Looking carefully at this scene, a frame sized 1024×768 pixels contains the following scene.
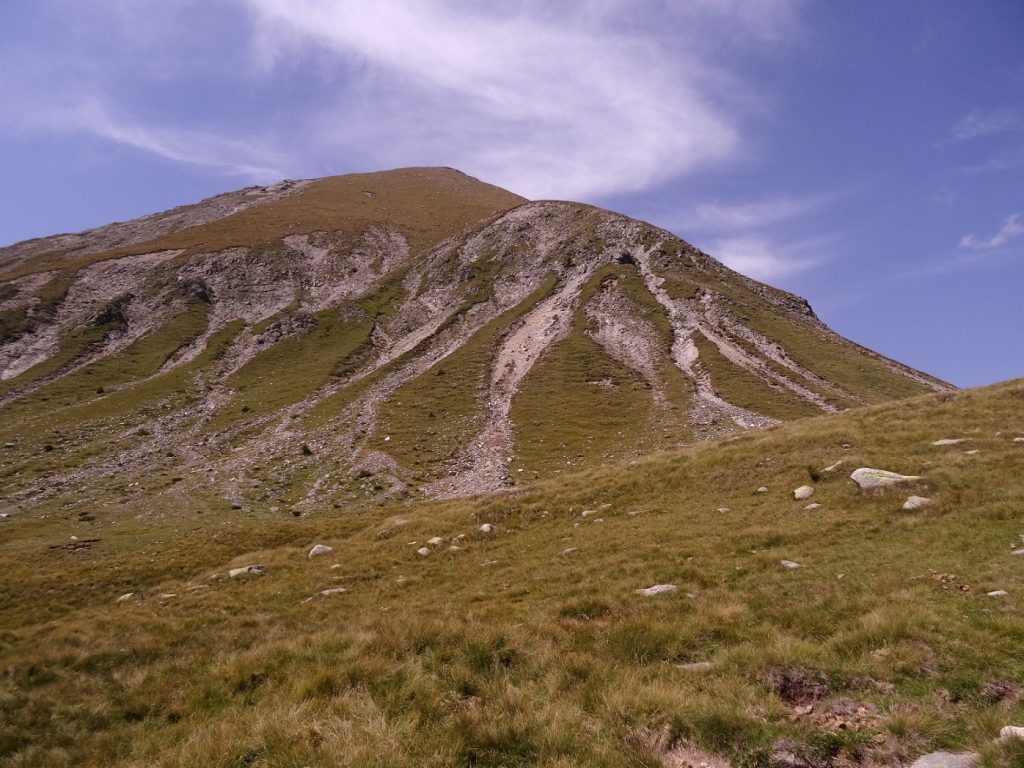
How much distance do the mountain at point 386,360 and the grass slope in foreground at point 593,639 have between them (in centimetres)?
1933

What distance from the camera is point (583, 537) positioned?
21578 mm

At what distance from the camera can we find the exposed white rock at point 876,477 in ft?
63.4

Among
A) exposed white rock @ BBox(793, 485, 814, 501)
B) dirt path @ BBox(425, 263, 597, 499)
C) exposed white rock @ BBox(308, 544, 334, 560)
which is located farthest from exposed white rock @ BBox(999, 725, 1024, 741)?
dirt path @ BBox(425, 263, 597, 499)

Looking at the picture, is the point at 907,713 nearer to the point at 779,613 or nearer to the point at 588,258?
the point at 779,613

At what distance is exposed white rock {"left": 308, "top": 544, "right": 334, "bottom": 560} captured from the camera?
25.2 metres

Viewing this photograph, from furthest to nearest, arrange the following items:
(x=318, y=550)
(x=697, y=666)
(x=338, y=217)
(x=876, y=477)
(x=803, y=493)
Answer: (x=338, y=217) → (x=318, y=550) → (x=803, y=493) → (x=876, y=477) → (x=697, y=666)

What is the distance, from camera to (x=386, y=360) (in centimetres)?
7875

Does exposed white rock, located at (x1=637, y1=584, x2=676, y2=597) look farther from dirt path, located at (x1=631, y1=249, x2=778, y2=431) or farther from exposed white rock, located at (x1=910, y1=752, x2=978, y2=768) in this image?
dirt path, located at (x1=631, y1=249, x2=778, y2=431)

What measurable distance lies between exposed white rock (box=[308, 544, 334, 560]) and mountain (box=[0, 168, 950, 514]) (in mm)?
13647

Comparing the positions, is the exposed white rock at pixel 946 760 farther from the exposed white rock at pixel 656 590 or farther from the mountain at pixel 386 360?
the mountain at pixel 386 360

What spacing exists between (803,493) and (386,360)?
215 feet

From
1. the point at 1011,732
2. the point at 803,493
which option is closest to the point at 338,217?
the point at 803,493

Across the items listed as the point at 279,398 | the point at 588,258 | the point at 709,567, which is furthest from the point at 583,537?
the point at 588,258

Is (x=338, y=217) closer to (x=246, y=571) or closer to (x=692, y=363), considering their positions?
(x=692, y=363)
